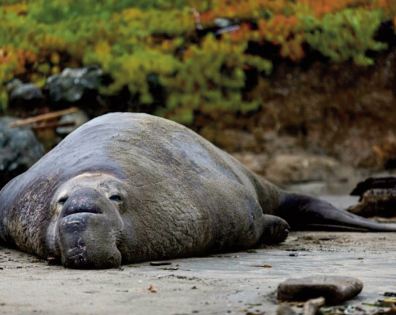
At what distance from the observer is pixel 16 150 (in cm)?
1227

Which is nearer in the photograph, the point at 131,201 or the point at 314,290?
the point at 314,290

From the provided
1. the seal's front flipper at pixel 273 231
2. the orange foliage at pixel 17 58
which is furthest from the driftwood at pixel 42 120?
the seal's front flipper at pixel 273 231

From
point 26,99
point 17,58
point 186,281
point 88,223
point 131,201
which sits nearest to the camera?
point 186,281

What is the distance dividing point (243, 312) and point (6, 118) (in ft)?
33.5

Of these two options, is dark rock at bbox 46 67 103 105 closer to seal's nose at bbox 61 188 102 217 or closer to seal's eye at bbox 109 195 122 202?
seal's eye at bbox 109 195 122 202

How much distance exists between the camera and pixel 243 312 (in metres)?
3.39

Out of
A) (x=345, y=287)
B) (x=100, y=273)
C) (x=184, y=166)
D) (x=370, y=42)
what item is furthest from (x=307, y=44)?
(x=345, y=287)

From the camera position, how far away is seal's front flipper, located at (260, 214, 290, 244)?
6.70 metres

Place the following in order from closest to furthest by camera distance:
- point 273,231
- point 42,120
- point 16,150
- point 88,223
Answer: point 88,223 < point 273,231 < point 16,150 < point 42,120

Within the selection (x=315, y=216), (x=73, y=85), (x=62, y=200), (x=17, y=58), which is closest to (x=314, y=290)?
(x=62, y=200)

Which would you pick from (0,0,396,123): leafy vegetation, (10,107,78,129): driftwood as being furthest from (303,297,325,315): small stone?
(0,0,396,123): leafy vegetation

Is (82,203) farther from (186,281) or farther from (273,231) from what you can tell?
(273,231)

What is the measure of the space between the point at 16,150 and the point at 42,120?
1.10 m

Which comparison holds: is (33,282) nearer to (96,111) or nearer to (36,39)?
(96,111)
